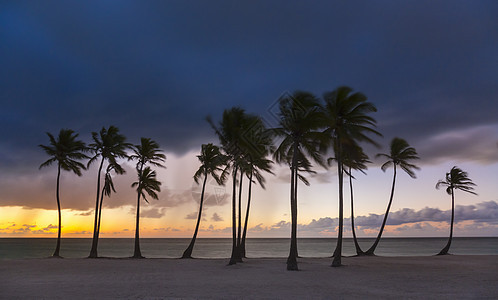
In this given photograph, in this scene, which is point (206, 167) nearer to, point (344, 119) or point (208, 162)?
point (208, 162)

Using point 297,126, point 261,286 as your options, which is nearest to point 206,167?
point 297,126

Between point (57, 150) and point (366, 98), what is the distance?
26.5m

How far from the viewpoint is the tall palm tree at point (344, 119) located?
22750mm

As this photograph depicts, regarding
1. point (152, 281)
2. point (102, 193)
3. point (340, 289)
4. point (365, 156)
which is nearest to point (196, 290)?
point (152, 281)

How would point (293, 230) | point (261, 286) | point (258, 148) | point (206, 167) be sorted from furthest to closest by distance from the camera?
point (206, 167)
point (258, 148)
point (293, 230)
point (261, 286)

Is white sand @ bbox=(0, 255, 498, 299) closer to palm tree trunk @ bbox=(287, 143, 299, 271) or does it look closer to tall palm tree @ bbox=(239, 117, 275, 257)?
palm tree trunk @ bbox=(287, 143, 299, 271)

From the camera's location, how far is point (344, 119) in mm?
23719

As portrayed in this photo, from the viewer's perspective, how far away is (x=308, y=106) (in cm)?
2228

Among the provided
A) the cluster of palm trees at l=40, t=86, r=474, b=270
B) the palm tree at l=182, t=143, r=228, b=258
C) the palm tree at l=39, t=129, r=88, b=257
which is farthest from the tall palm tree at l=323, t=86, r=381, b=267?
the palm tree at l=39, t=129, r=88, b=257

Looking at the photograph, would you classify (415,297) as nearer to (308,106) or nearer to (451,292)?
(451,292)

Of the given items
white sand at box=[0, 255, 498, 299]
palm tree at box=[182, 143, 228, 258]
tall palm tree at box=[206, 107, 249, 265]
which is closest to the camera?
white sand at box=[0, 255, 498, 299]

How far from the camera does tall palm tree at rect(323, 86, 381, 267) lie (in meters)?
A: 22.8

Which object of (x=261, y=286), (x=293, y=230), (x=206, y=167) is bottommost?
(x=261, y=286)

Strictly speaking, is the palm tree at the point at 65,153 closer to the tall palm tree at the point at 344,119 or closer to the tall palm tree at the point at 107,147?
the tall palm tree at the point at 107,147
